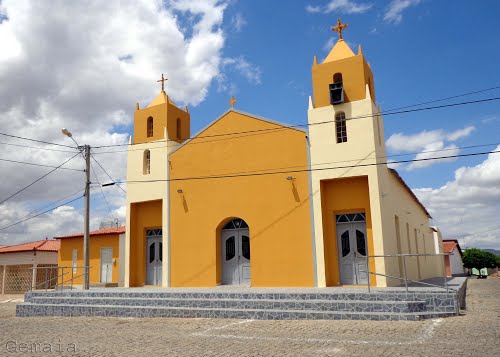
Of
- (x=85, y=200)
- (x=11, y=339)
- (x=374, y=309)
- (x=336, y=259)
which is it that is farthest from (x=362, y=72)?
(x=11, y=339)

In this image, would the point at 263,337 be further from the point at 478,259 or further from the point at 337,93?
the point at 478,259

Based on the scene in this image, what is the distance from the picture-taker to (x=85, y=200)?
56.2 feet

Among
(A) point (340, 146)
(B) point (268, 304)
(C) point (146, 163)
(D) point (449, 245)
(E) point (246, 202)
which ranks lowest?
(B) point (268, 304)

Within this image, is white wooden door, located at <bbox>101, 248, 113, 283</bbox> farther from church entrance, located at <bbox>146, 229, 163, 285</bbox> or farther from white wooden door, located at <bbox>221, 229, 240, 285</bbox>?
white wooden door, located at <bbox>221, 229, 240, 285</bbox>

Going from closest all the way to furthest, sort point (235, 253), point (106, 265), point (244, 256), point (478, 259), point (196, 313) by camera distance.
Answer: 1. point (196, 313)
2. point (244, 256)
3. point (235, 253)
4. point (106, 265)
5. point (478, 259)

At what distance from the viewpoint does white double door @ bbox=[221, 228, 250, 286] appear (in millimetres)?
16484

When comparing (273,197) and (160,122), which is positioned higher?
(160,122)

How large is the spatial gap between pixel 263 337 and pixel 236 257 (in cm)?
796

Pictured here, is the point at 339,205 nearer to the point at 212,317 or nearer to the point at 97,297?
the point at 212,317

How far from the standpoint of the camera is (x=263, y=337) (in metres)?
8.80

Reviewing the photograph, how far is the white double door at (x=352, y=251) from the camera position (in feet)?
48.3

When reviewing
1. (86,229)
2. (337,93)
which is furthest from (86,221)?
(337,93)

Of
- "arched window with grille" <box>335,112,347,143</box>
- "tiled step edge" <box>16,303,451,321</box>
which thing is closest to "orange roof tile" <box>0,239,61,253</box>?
"tiled step edge" <box>16,303,451,321</box>

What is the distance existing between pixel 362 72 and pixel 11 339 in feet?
41.3
